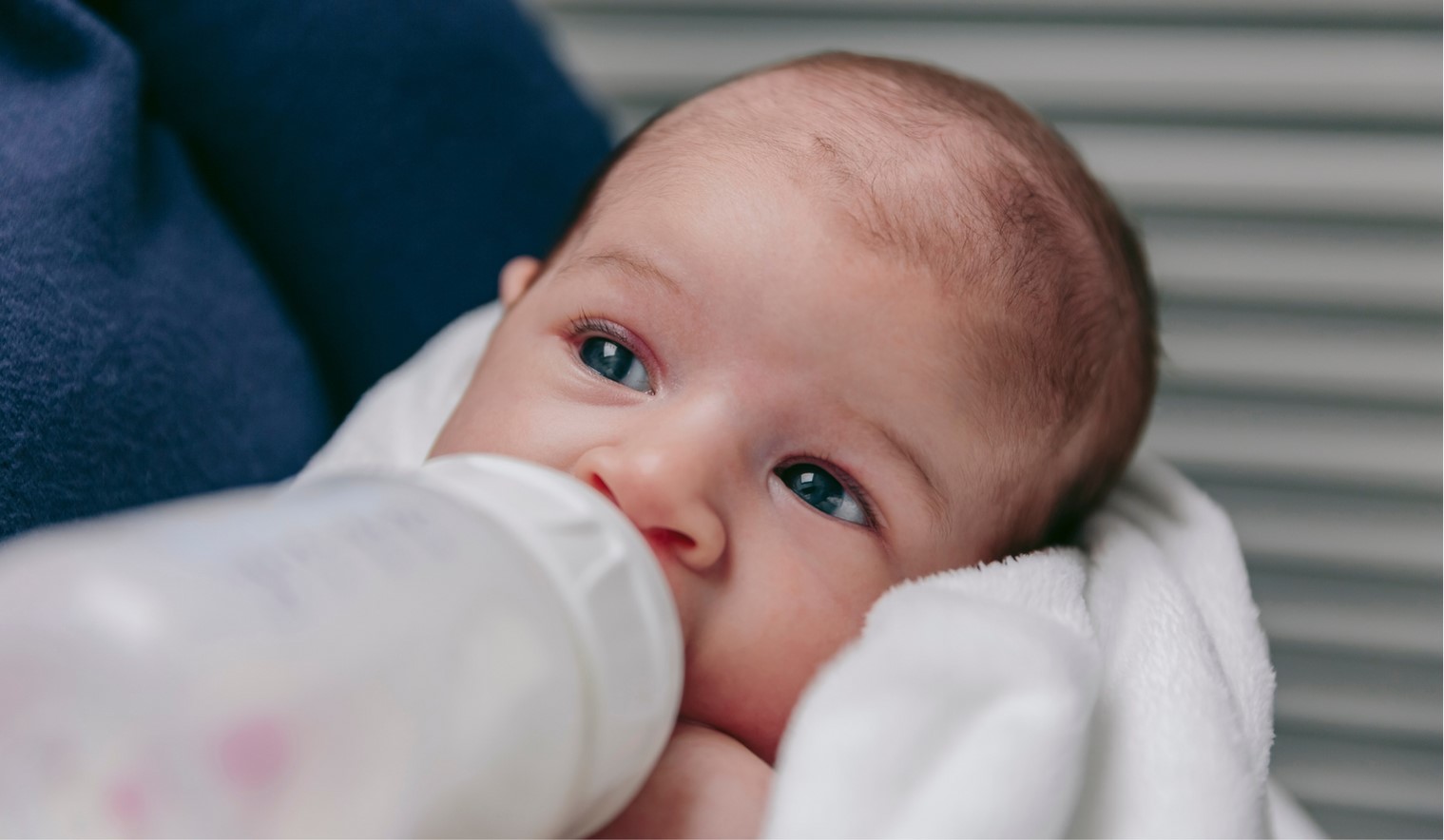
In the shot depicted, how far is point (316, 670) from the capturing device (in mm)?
390

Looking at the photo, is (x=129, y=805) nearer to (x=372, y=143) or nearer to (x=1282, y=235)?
(x=372, y=143)

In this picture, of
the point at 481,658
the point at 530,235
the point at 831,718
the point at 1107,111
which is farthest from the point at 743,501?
the point at 1107,111

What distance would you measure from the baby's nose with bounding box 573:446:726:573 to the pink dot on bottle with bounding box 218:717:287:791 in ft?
0.89

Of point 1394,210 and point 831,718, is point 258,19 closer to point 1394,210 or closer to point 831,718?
point 831,718

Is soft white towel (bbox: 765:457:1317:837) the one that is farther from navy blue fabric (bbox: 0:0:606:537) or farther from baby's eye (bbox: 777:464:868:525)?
navy blue fabric (bbox: 0:0:606:537)

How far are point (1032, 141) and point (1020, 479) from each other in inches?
10.5

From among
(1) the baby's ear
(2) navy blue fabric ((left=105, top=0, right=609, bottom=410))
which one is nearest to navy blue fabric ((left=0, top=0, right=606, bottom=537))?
(2) navy blue fabric ((left=105, top=0, right=609, bottom=410))

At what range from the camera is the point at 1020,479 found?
2.58 ft

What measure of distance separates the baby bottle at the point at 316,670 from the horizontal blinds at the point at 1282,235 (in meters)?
1.25

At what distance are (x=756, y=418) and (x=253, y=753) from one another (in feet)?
1.26

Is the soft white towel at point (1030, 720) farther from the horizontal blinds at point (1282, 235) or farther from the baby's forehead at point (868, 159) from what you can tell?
the horizontal blinds at point (1282, 235)

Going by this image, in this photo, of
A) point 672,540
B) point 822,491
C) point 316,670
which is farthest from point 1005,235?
point 316,670

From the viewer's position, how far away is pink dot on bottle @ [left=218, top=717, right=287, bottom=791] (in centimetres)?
37

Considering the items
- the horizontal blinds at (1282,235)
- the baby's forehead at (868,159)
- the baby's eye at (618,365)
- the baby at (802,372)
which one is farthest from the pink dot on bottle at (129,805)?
the horizontal blinds at (1282,235)
